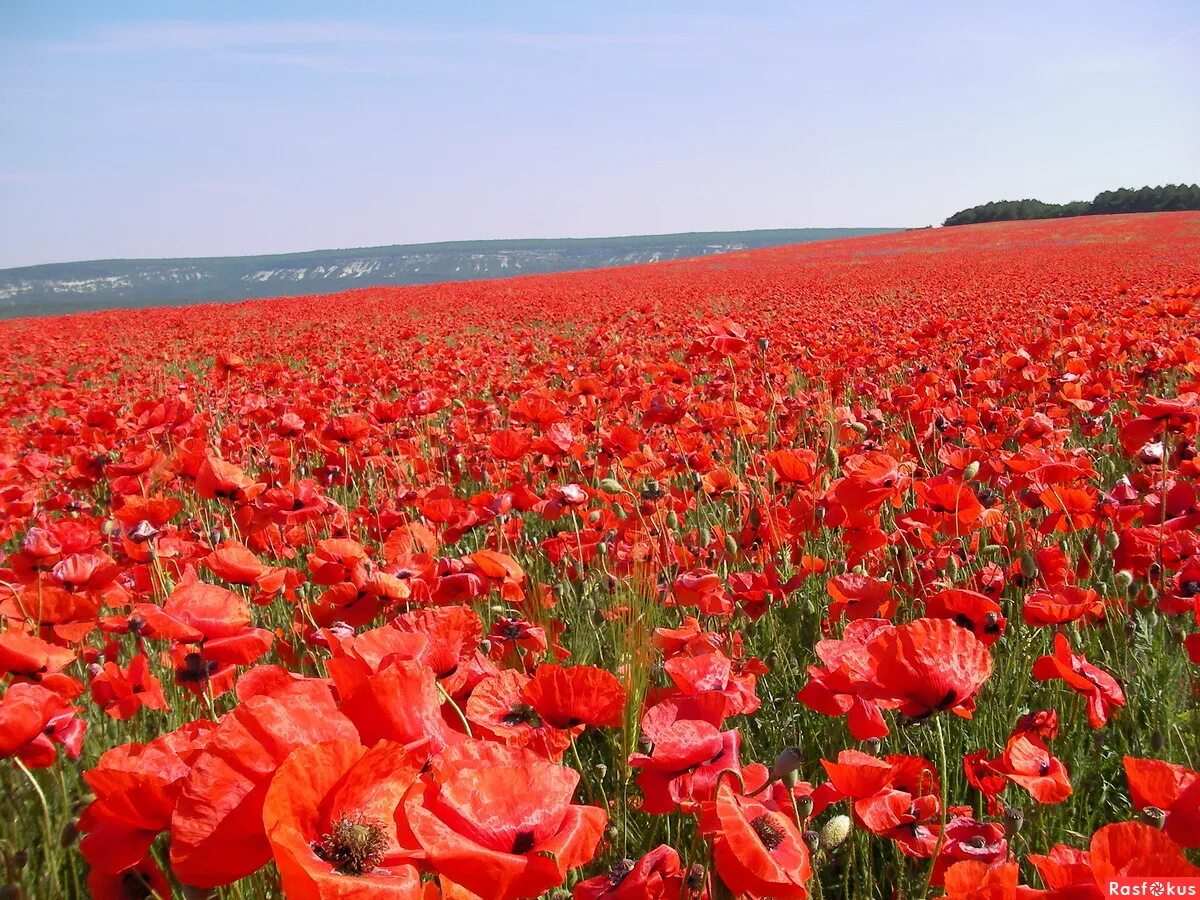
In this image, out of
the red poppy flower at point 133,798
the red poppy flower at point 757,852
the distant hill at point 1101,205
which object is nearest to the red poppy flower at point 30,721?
the red poppy flower at point 133,798

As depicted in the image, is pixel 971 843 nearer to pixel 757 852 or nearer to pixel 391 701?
pixel 757 852

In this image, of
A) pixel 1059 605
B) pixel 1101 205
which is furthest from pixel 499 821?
pixel 1101 205

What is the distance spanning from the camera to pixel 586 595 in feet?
8.21

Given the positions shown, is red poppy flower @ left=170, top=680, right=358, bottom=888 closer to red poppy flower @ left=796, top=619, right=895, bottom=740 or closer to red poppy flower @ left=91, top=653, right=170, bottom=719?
red poppy flower @ left=796, top=619, right=895, bottom=740

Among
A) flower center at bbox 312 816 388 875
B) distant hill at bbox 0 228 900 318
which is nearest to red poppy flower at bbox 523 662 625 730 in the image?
flower center at bbox 312 816 388 875

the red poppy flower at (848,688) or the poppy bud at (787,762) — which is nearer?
the poppy bud at (787,762)

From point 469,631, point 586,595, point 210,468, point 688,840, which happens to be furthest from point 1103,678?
point 210,468

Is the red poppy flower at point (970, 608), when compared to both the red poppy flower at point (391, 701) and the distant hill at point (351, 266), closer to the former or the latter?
the red poppy flower at point (391, 701)

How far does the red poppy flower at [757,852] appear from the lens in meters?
0.75

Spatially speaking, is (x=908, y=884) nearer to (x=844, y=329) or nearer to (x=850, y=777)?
(x=850, y=777)

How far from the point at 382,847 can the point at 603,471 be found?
10.1 feet
